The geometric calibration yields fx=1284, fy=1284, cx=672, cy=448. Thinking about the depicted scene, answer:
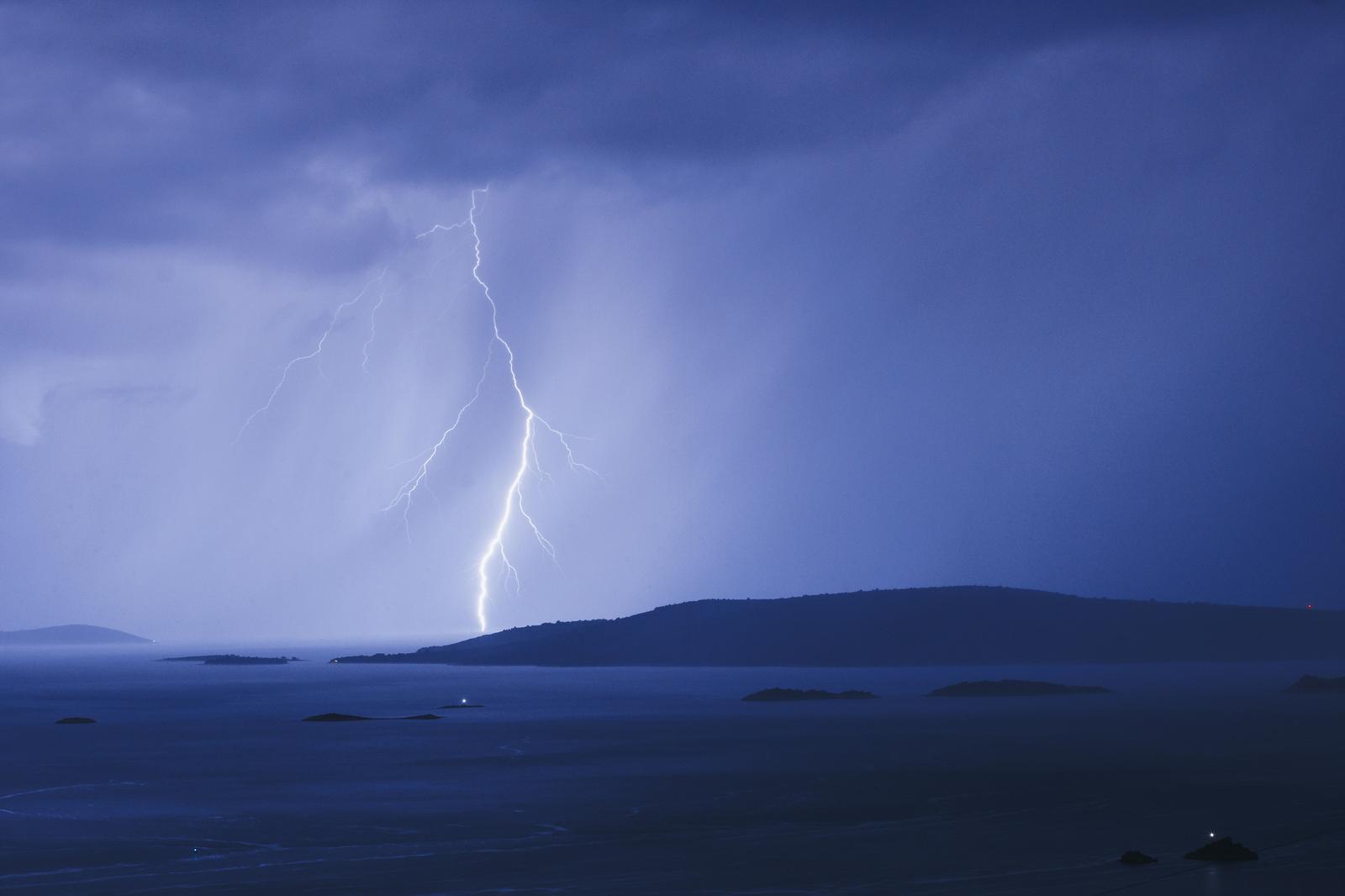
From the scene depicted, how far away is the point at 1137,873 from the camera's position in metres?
22.6

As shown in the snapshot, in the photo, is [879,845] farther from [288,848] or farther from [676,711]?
[676,711]

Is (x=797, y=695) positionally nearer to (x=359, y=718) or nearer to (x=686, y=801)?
(x=359, y=718)

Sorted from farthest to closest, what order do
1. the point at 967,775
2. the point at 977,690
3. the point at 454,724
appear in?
the point at 977,690, the point at 454,724, the point at 967,775

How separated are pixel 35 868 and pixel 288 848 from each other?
4.76 metres

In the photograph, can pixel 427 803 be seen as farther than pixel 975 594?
No

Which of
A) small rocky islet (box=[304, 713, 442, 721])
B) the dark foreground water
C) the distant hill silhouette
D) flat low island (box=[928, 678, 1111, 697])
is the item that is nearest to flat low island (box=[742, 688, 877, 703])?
flat low island (box=[928, 678, 1111, 697])

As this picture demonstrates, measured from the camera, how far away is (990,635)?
179250 millimetres

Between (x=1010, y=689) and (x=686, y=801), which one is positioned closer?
(x=686, y=801)

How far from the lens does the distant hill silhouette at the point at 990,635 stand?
17375 cm

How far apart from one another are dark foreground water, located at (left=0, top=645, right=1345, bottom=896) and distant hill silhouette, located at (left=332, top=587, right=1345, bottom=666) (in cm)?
10026

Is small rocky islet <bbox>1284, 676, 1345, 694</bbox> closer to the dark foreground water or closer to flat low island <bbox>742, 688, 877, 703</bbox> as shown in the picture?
the dark foreground water

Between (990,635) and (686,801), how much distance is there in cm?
15277

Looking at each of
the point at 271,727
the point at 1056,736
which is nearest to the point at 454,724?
the point at 271,727

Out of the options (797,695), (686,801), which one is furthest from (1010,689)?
(686,801)
